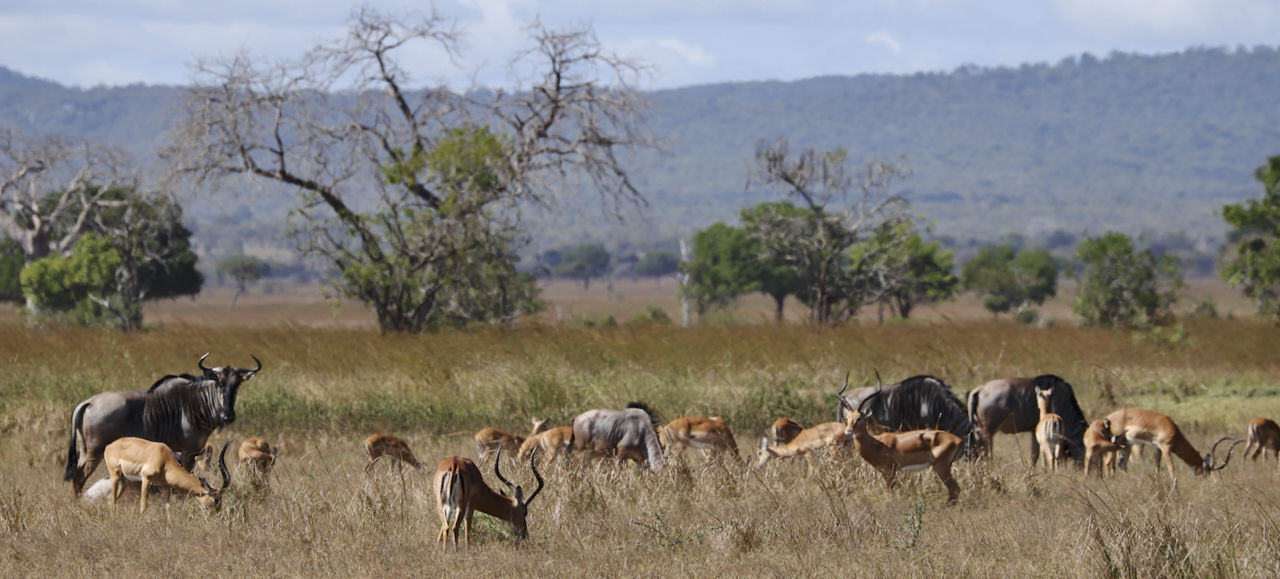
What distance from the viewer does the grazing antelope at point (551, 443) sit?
9.51 meters

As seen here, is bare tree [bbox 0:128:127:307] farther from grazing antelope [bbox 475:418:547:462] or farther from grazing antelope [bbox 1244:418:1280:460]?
grazing antelope [bbox 1244:418:1280:460]

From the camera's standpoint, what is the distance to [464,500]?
272 inches

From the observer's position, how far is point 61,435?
39.9 feet

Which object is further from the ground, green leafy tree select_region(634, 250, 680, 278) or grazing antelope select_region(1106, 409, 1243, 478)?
grazing antelope select_region(1106, 409, 1243, 478)

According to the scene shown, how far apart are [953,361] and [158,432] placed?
35.1 feet

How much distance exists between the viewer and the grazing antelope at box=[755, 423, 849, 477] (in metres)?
9.14

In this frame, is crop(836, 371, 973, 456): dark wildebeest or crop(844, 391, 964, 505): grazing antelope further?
crop(836, 371, 973, 456): dark wildebeest

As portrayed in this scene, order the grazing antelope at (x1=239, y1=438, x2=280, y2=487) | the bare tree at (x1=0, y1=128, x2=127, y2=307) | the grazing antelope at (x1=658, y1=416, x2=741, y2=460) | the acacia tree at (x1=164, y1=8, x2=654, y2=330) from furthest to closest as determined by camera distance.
→ the bare tree at (x1=0, y1=128, x2=127, y2=307), the acacia tree at (x1=164, y1=8, x2=654, y2=330), the grazing antelope at (x1=658, y1=416, x2=741, y2=460), the grazing antelope at (x1=239, y1=438, x2=280, y2=487)

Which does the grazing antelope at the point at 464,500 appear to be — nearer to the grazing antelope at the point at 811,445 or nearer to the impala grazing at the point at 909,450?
the grazing antelope at the point at 811,445

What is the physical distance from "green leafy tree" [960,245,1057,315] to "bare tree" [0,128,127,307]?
47736mm

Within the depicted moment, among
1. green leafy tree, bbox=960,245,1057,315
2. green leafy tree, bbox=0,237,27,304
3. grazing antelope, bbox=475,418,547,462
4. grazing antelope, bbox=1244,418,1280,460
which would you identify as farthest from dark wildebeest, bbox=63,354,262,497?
green leafy tree, bbox=960,245,1057,315

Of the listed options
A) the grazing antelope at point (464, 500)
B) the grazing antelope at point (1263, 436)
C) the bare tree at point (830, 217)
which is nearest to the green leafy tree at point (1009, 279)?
the bare tree at point (830, 217)

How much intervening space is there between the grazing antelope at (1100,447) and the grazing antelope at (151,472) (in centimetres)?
685

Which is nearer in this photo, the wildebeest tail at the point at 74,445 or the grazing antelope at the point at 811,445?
the grazing antelope at the point at 811,445
